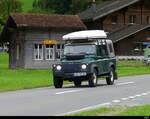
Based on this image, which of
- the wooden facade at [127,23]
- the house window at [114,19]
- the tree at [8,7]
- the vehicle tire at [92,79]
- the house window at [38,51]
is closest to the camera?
the vehicle tire at [92,79]

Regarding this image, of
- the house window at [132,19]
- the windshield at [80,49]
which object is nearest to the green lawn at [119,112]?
the windshield at [80,49]

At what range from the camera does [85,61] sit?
27.7 m

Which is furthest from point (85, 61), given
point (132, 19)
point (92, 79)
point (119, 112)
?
point (132, 19)

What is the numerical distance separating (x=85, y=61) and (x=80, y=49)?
3.99ft

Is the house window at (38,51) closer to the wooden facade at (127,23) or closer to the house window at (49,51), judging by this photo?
the house window at (49,51)

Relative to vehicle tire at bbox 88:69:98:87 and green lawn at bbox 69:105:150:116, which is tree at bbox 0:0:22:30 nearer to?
vehicle tire at bbox 88:69:98:87

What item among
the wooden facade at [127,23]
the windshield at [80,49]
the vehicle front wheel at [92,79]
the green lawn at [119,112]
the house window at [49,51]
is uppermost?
the wooden facade at [127,23]

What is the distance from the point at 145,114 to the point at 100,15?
62.2 m

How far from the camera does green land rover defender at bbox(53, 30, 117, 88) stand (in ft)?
90.6

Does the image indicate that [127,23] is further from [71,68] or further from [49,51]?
[71,68]

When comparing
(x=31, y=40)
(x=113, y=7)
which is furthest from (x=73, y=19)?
(x=113, y=7)

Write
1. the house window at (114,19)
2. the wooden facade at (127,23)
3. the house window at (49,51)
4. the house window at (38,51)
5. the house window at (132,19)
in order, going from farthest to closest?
the house window at (132,19)
the house window at (114,19)
the wooden facade at (127,23)
the house window at (49,51)
the house window at (38,51)

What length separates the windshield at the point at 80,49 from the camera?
28.7 meters

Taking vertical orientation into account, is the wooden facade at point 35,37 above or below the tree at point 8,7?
below
